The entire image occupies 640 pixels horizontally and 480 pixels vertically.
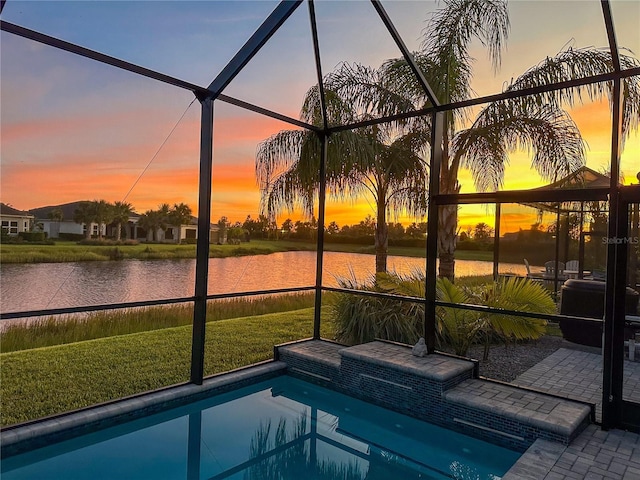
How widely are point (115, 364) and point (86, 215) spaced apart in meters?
2.16

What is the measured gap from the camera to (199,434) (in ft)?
13.4

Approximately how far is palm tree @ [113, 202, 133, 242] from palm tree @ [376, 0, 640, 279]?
4.34 metres

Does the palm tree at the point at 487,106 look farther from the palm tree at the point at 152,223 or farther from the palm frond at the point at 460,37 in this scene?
the palm tree at the point at 152,223

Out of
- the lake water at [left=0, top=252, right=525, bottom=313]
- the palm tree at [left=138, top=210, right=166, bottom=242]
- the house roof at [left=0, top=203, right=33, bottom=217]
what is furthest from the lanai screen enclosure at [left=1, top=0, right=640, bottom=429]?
the house roof at [left=0, top=203, right=33, bottom=217]

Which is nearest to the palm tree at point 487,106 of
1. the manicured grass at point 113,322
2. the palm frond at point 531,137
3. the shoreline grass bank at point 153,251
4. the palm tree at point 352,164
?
the palm frond at point 531,137

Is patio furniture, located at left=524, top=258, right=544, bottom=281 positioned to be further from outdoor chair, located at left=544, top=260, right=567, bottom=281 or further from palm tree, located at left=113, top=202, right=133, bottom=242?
palm tree, located at left=113, top=202, right=133, bottom=242

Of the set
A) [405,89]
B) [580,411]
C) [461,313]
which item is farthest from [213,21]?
[580,411]

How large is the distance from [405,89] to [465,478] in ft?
19.5

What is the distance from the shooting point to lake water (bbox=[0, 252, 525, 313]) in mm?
5324

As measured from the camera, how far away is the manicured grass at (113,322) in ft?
19.3

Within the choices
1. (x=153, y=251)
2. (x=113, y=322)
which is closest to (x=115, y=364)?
(x=113, y=322)

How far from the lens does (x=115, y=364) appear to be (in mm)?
6195

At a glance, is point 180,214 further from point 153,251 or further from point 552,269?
point 552,269

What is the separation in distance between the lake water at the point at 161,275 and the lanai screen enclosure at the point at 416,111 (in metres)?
0.82
